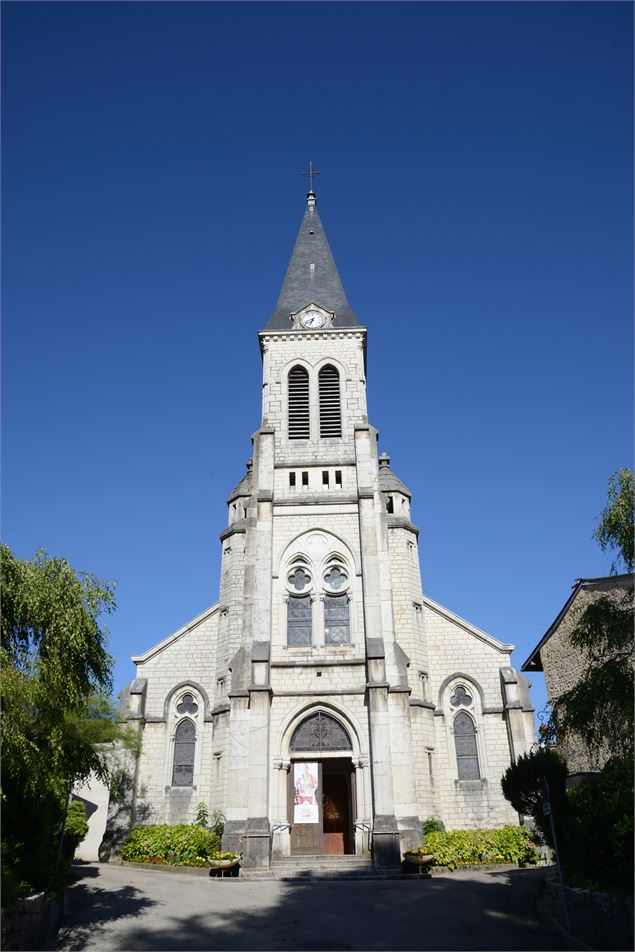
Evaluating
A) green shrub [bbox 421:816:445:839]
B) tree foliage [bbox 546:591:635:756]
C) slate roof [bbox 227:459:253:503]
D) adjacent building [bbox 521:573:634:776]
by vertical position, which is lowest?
green shrub [bbox 421:816:445:839]

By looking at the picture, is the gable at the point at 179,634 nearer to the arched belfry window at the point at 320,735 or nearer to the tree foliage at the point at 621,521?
the arched belfry window at the point at 320,735

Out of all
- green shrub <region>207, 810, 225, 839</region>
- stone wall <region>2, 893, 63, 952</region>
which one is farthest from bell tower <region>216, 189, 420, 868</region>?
stone wall <region>2, 893, 63, 952</region>

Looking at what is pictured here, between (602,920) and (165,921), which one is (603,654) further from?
(165,921)

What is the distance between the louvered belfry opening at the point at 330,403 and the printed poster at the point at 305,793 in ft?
40.9

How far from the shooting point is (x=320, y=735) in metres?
22.5

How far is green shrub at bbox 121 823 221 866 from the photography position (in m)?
Answer: 20.9

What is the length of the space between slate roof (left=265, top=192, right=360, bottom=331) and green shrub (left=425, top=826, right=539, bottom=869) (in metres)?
19.9

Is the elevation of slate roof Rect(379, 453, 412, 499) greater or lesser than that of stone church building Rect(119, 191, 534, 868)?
greater

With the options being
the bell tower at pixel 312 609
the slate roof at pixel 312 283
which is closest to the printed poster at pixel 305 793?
the bell tower at pixel 312 609

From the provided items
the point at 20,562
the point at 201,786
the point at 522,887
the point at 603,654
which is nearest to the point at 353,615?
the point at 201,786

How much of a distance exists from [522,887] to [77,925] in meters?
9.80

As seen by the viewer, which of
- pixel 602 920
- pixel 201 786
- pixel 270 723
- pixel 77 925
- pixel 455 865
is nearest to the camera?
pixel 602 920

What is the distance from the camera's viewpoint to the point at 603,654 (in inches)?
512

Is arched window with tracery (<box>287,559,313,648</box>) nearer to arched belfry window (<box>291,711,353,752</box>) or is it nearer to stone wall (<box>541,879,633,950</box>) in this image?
arched belfry window (<box>291,711,353,752</box>)
